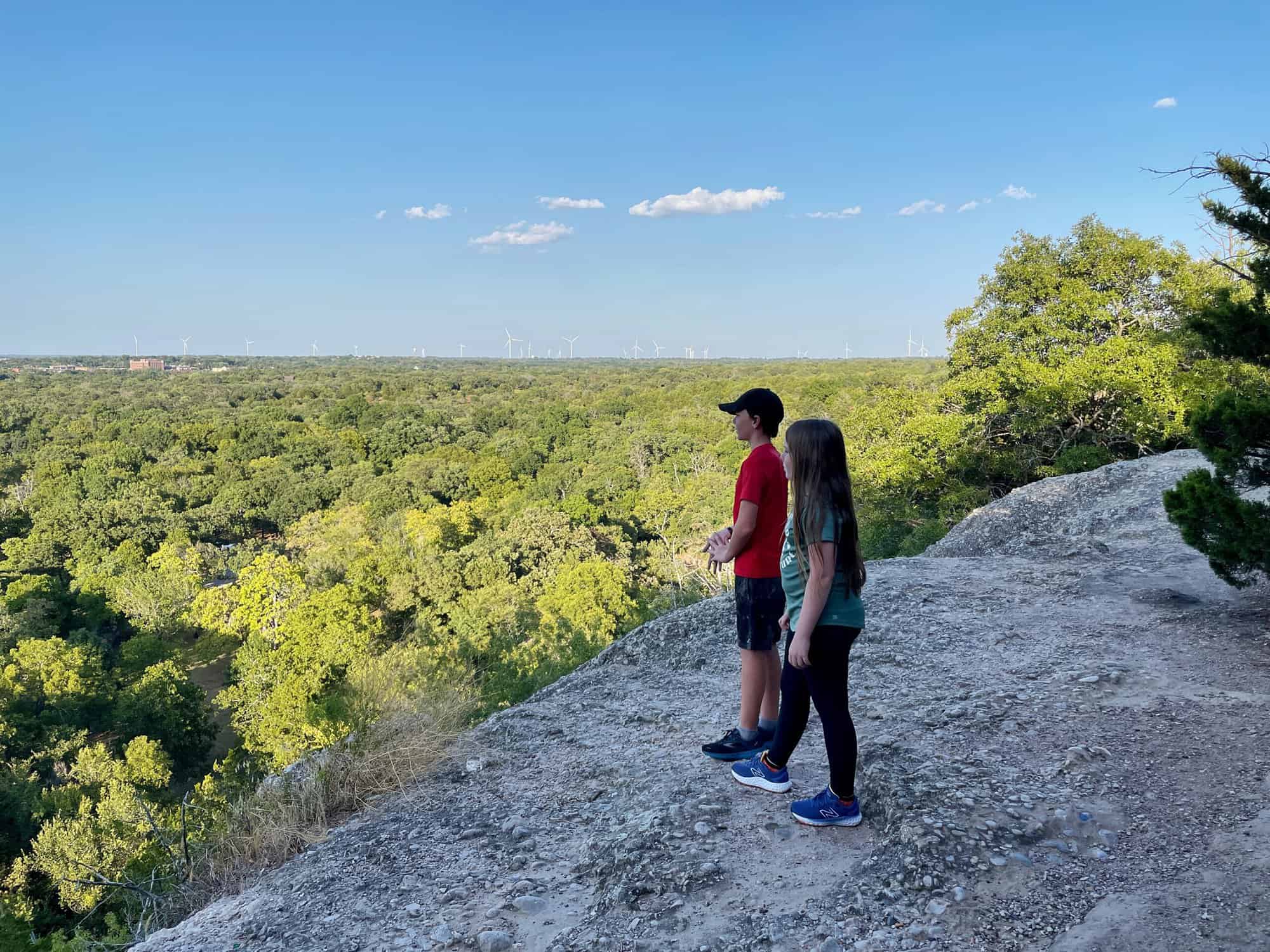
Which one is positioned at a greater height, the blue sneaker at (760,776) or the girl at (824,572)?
the girl at (824,572)

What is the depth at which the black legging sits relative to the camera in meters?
2.97

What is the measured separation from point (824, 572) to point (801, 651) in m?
0.31

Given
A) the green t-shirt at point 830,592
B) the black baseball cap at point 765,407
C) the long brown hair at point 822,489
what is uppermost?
the black baseball cap at point 765,407

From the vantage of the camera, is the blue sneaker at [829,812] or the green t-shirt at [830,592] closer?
the green t-shirt at [830,592]

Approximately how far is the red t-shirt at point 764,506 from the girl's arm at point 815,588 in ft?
1.47

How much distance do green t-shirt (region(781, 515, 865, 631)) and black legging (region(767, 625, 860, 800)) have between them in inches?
1.4

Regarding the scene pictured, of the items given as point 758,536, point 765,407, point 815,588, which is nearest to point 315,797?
point 758,536

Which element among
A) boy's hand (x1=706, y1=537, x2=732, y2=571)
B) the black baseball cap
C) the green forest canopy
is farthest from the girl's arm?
the green forest canopy

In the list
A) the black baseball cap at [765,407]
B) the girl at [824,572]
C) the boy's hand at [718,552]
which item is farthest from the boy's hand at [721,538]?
the black baseball cap at [765,407]

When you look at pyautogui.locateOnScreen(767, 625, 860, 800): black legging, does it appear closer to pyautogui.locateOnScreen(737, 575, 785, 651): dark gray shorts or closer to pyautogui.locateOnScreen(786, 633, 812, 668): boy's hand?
pyautogui.locateOnScreen(786, 633, 812, 668): boy's hand

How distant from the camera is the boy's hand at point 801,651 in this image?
2924 mm

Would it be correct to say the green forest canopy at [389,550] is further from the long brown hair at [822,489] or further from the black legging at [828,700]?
the long brown hair at [822,489]

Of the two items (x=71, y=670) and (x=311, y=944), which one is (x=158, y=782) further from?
(x=311, y=944)

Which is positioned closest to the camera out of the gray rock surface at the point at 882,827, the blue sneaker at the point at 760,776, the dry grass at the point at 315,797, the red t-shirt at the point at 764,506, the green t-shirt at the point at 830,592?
the gray rock surface at the point at 882,827
